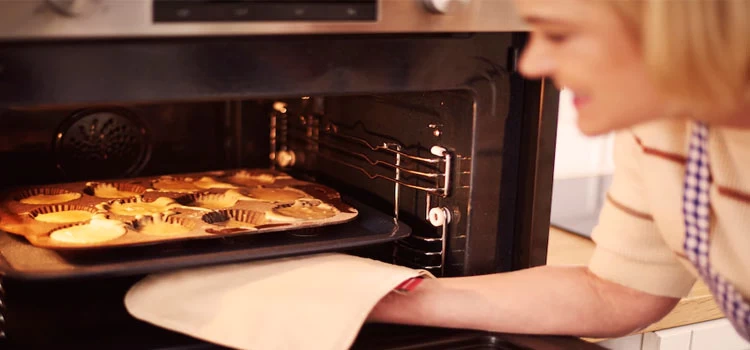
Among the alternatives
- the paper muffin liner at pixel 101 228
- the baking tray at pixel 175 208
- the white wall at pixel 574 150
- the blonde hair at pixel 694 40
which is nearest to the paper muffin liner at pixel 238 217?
the baking tray at pixel 175 208

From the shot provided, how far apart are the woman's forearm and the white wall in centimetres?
93

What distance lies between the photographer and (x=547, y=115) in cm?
118

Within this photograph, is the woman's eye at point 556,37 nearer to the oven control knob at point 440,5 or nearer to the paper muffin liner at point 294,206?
the oven control knob at point 440,5

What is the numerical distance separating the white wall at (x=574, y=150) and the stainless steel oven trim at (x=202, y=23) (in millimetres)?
957

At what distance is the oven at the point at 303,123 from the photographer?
912mm

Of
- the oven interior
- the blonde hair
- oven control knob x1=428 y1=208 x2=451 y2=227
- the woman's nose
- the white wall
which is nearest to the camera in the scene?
the blonde hair

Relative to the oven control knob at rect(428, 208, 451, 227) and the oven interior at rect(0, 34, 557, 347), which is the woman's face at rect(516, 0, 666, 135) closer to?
the oven interior at rect(0, 34, 557, 347)

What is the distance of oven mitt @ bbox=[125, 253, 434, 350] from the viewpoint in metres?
1.01

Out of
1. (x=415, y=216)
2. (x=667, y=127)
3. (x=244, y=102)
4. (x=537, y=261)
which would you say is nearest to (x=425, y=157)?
(x=415, y=216)

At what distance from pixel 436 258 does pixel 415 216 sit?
0.25 ft

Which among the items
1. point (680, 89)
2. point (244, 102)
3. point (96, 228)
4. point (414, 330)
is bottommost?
point (414, 330)

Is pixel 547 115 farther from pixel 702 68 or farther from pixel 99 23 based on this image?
pixel 99 23

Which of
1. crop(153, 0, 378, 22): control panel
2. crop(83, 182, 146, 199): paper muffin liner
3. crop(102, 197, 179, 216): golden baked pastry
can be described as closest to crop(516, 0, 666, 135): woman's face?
crop(153, 0, 378, 22): control panel

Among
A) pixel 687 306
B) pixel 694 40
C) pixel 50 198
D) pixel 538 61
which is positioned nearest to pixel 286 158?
pixel 50 198
